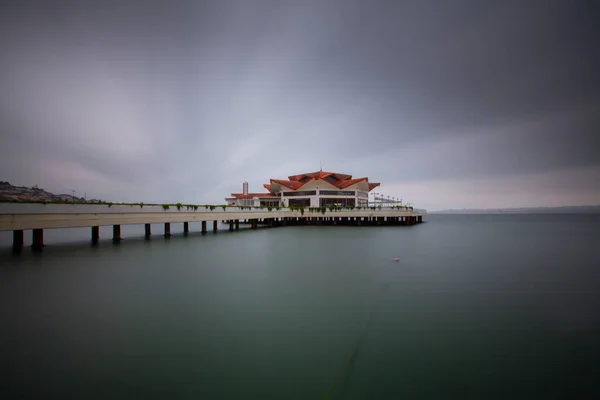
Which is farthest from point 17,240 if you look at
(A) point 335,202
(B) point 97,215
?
(A) point 335,202

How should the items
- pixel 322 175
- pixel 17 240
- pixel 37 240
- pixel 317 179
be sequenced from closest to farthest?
pixel 37 240 < pixel 17 240 < pixel 317 179 < pixel 322 175

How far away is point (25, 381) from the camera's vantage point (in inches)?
159

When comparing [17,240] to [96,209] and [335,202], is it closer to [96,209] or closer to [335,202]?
[96,209]

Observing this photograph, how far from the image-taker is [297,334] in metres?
5.64

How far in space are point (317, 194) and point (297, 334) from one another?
1484 inches

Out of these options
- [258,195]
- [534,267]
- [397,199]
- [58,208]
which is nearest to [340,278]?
[534,267]

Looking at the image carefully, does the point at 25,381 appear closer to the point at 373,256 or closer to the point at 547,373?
the point at 547,373

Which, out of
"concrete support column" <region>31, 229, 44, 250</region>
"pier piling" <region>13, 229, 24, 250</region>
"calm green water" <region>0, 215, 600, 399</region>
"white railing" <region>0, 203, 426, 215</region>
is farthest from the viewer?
"pier piling" <region>13, 229, 24, 250</region>

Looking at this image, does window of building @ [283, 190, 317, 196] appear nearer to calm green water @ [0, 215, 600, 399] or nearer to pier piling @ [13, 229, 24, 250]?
calm green water @ [0, 215, 600, 399]

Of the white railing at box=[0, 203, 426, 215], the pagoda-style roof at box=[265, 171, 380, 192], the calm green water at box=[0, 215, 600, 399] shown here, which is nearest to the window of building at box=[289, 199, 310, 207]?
the pagoda-style roof at box=[265, 171, 380, 192]

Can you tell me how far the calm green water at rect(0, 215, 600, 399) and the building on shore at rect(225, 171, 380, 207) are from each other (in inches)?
1245

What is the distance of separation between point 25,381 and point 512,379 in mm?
7198

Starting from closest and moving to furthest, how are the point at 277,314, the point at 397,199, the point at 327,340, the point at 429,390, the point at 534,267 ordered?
the point at 429,390, the point at 327,340, the point at 277,314, the point at 534,267, the point at 397,199

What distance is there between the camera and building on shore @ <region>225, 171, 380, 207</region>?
43.0 m
